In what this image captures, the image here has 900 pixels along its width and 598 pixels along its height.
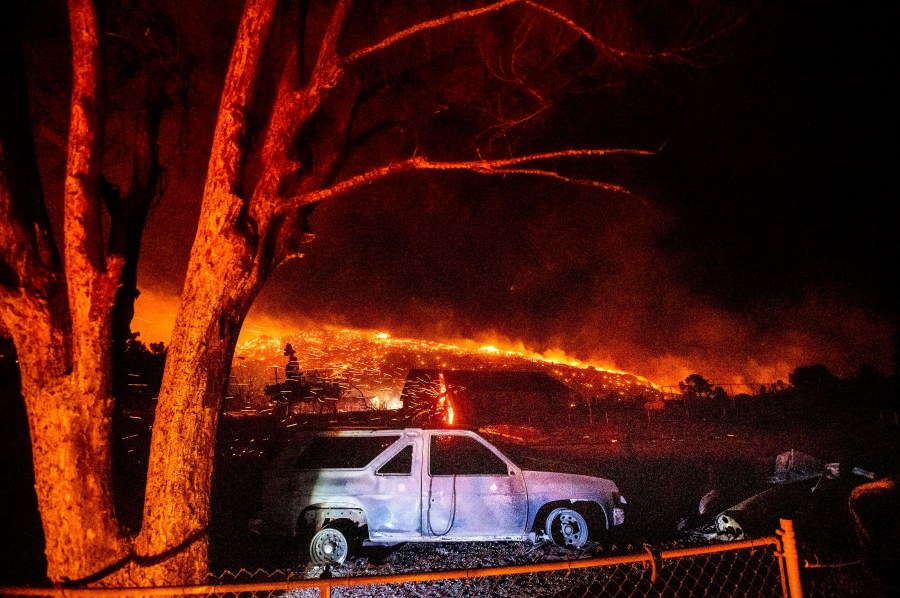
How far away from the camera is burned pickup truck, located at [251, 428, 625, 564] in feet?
23.6

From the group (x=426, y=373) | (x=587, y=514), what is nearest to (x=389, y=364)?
(x=426, y=373)

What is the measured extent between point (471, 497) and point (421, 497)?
71 centimetres

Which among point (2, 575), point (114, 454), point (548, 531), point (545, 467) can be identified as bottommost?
point (2, 575)

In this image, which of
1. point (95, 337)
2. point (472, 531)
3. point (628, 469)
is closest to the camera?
point (95, 337)

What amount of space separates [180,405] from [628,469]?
41.0 feet

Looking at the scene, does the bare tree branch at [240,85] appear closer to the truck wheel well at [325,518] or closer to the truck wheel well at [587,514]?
the truck wheel well at [325,518]

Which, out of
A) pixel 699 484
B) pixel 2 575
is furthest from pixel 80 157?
pixel 699 484

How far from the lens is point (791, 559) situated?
3191 mm

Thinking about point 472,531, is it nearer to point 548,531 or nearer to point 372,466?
point 548,531

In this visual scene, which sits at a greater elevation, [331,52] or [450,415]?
[331,52]

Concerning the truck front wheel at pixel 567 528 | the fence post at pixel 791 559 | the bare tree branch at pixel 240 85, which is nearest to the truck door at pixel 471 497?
the truck front wheel at pixel 567 528

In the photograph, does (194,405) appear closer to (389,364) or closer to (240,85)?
(240,85)

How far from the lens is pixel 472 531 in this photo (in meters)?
7.27

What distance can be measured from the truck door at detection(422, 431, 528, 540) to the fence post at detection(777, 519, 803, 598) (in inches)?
175
